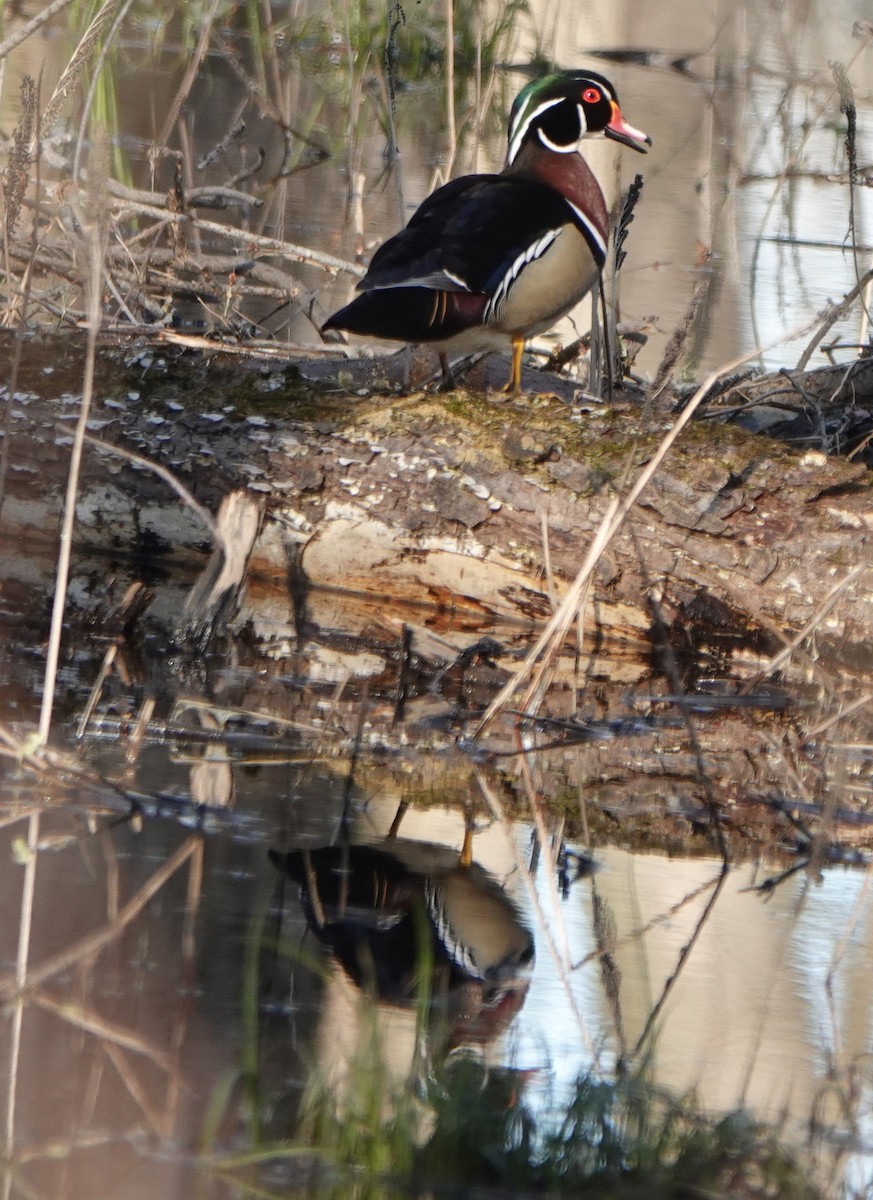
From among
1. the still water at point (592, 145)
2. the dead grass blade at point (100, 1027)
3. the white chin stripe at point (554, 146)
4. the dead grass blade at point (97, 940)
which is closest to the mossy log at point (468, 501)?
the still water at point (592, 145)

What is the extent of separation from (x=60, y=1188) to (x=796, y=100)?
35.4 ft

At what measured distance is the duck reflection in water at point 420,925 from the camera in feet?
6.58

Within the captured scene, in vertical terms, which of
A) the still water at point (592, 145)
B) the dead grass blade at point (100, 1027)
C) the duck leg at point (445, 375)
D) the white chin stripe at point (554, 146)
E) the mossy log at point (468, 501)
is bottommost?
the dead grass blade at point (100, 1027)

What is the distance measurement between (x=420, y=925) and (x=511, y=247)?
2114mm

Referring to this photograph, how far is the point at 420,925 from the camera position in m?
2.19

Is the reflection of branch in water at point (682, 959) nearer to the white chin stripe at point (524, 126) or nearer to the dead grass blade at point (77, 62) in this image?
the dead grass blade at point (77, 62)

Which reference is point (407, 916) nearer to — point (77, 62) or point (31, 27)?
point (77, 62)

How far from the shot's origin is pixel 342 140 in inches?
348

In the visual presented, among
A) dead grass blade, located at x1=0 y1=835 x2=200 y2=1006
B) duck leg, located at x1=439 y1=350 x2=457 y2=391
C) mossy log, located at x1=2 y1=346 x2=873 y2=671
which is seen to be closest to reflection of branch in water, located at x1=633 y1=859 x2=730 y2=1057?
dead grass blade, located at x1=0 y1=835 x2=200 y2=1006

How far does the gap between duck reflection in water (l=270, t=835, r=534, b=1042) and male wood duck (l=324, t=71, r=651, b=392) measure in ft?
4.80

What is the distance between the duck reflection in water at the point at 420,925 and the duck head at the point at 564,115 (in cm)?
251

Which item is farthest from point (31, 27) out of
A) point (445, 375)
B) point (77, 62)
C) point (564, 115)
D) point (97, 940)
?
point (97, 940)

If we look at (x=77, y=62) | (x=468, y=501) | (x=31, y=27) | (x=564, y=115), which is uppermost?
(x=564, y=115)

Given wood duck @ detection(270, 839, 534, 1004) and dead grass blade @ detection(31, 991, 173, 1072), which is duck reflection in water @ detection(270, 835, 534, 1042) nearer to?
wood duck @ detection(270, 839, 534, 1004)
